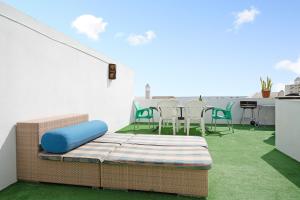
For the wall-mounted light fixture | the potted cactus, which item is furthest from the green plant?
the wall-mounted light fixture

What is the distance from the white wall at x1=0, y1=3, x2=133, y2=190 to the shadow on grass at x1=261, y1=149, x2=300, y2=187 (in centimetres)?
357

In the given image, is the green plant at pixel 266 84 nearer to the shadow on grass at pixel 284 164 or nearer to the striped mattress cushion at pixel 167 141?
the shadow on grass at pixel 284 164

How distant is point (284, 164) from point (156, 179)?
232 centimetres

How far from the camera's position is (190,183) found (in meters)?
2.25

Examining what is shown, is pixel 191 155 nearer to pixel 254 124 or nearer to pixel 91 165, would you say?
pixel 91 165

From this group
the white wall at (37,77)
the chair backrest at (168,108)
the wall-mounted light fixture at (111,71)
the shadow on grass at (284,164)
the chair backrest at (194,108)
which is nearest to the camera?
the white wall at (37,77)

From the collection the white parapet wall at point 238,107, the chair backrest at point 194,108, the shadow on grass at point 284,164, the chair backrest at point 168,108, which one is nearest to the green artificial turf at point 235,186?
the shadow on grass at point 284,164

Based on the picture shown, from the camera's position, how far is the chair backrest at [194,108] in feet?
18.1

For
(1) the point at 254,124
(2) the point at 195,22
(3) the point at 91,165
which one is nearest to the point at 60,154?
(3) the point at 91,165

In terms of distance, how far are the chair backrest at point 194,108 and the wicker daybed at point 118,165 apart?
2.72 meters

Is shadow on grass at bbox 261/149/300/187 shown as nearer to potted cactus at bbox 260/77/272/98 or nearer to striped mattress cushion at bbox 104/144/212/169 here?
striped mattress cushion at bbox 104/144/212/169

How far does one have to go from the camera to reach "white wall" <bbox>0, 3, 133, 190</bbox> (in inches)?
98.4

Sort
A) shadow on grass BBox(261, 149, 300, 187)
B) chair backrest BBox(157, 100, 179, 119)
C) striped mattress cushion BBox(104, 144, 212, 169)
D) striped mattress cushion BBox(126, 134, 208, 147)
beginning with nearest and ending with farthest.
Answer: striped mattress cushion BBox(104, 144, 212, 169)
shadow on grass BBox(261, 149, 300, 187)
striped mattress cushion BBox(126, 134, 208, 147)
chair backrest BBox(157, 100, 179, 119)

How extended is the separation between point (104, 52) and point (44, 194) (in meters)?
4.06
